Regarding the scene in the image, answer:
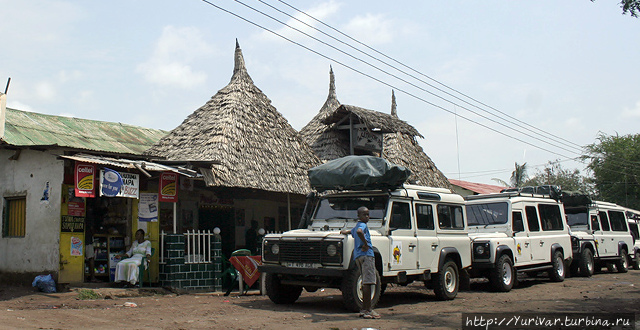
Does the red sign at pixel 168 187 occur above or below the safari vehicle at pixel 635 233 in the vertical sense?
above

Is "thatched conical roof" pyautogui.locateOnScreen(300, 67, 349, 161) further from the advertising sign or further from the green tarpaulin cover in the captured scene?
the green tarpaulin cover

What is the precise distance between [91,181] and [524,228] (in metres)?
10.2

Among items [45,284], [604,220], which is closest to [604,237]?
[604,220]

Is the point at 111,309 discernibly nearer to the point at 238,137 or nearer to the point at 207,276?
the point at 207,276

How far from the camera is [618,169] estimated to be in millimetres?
41906

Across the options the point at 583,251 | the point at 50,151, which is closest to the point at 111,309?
the point at 50,151

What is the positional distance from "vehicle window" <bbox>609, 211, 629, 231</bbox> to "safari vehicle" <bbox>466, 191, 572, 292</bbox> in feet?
14.9

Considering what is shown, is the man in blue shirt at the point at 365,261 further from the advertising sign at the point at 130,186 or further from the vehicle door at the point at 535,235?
the vehicle door at the point at 535,235

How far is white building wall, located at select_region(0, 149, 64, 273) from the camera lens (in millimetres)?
11797

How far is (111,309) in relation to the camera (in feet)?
31.7

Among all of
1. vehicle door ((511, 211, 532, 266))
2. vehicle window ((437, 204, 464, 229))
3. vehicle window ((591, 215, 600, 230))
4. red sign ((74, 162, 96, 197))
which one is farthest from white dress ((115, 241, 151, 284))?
vehicle window ((591, 215, 600, 230))

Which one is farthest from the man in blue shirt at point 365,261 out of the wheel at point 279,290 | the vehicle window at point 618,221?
the vehicle window at point 618,221

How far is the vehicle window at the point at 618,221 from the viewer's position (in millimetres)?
19656

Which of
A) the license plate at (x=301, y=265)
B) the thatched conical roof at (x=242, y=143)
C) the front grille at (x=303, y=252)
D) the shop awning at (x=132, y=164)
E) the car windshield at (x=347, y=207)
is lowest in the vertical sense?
the license plate at (x=301, y=265)
